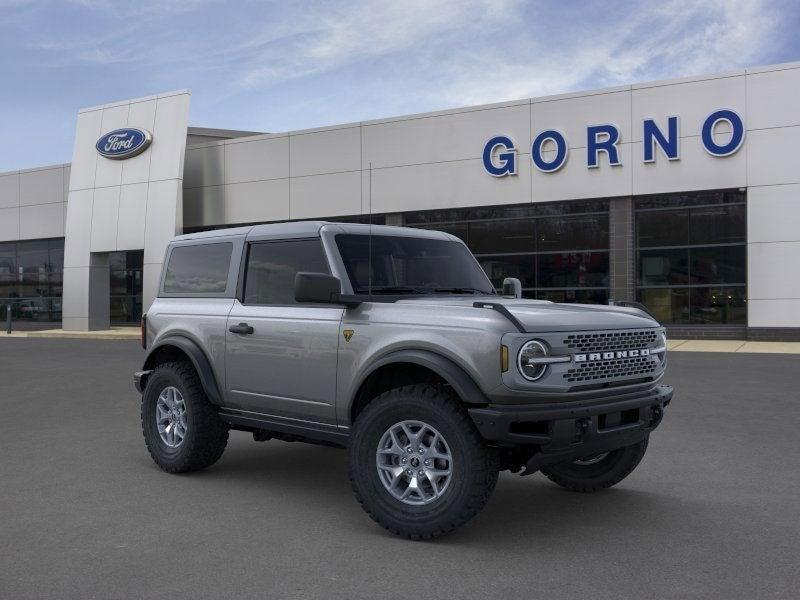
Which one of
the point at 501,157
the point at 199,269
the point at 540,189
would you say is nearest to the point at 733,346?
the point at 540,189

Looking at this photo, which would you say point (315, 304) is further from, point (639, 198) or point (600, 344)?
point (639, 198)

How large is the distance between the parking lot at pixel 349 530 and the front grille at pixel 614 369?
3.18ft

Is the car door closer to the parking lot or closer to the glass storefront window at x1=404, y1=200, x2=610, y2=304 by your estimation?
the parking lot

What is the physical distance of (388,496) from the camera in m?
4.80

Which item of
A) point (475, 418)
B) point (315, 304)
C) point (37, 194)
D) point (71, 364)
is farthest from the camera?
point (37, 194)

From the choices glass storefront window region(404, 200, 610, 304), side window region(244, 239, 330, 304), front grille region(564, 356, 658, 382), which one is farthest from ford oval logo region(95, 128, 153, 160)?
front grille region(564, 356, 658, 382)

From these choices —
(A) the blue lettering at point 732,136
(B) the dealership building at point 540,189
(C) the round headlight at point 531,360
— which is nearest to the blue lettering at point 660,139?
(B) the dealership building at point 540,189

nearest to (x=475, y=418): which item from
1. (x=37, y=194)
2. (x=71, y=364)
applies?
(x=71, y=364)

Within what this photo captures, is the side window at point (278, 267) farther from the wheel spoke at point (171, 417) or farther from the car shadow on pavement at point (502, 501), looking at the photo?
the car shadow on pavement at point (502, 501)

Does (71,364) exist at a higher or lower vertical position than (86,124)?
lower

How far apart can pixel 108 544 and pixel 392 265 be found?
2.68 meters

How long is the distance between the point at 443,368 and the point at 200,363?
8.01ft

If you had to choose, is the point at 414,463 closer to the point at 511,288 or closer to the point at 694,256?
the point at 511,288

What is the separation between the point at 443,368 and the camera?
182 inches
